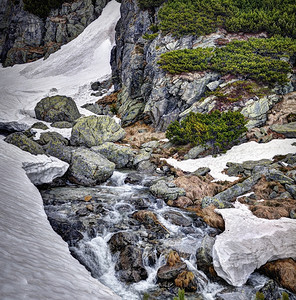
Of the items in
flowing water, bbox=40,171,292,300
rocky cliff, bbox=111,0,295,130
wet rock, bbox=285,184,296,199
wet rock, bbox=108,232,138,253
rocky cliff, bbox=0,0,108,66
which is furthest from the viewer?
rocky cliff, bbox=0,0,108,66

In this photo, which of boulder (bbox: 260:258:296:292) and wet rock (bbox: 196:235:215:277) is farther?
wet rock (bbox: 196:235:215:277)

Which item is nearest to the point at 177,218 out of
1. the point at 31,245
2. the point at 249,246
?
the point at 249,246

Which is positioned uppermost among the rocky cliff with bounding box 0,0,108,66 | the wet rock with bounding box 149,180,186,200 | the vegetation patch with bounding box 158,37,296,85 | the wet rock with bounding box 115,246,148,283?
the rocky cliff with bounding box 0,0,108,66

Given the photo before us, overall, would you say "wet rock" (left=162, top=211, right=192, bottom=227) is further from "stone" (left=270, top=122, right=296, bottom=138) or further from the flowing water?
"stone" (left=270, top=122, right=296, bottom=138)

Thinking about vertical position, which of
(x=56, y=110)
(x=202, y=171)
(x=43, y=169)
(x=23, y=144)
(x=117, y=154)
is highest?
(x=56, y=110)

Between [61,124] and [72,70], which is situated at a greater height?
[72,70]

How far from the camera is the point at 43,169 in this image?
31.8 feet

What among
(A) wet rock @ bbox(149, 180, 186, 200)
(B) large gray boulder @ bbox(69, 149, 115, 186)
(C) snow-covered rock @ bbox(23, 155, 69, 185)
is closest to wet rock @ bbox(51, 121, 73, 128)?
(B) large gray boulder @ bbox(69, 149, 115, 186)

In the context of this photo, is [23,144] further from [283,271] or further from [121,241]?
[283,271]

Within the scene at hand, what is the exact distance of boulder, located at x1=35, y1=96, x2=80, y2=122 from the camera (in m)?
22.8

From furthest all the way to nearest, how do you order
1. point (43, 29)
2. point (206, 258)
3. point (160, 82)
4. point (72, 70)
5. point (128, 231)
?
point (43, 29), point (72, 70), point (160, 82), point (128, 231), point (206, 258)

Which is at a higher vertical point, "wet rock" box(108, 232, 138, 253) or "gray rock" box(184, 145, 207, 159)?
"wet rock" box(108, 232, 138, 253)

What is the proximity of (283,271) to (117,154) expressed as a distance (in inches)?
491

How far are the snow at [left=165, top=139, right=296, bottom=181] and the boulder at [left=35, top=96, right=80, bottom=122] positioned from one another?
14639 millimetres
